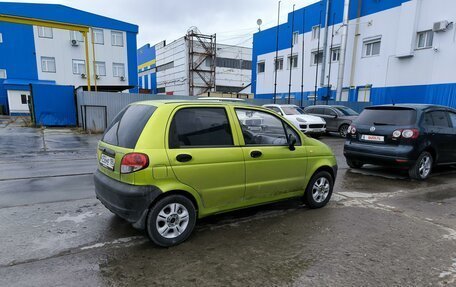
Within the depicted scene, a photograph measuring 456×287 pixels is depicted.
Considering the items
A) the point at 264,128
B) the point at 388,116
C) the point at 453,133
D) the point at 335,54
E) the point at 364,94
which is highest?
the point at 335,54

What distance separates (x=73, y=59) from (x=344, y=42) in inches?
1042

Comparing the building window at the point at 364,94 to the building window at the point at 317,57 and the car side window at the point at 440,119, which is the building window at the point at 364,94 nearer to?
the building window at the point at 317,57

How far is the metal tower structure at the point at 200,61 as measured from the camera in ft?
138

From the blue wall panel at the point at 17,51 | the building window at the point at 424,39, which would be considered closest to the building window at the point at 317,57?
the building window at the point at 424,39

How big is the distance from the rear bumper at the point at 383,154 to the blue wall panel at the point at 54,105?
1718 centimetres

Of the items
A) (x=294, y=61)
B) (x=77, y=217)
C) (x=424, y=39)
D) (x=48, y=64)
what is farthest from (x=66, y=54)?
(x=77, y=217)

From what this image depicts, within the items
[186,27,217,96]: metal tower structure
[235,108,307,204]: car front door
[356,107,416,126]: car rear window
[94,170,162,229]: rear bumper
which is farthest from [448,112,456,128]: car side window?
[186,27,217,96]: metal tower structure

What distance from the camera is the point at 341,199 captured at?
18.2 ft

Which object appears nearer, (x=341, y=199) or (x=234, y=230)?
(x=234, y=230)

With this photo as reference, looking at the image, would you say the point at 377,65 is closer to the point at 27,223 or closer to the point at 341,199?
the point at 341,199

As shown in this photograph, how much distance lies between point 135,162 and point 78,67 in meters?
33.7

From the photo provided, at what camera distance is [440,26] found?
1638 cm

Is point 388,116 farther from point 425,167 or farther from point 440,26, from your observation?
point 440,26

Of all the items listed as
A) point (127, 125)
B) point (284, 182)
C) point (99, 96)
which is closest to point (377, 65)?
point (99, 96)
